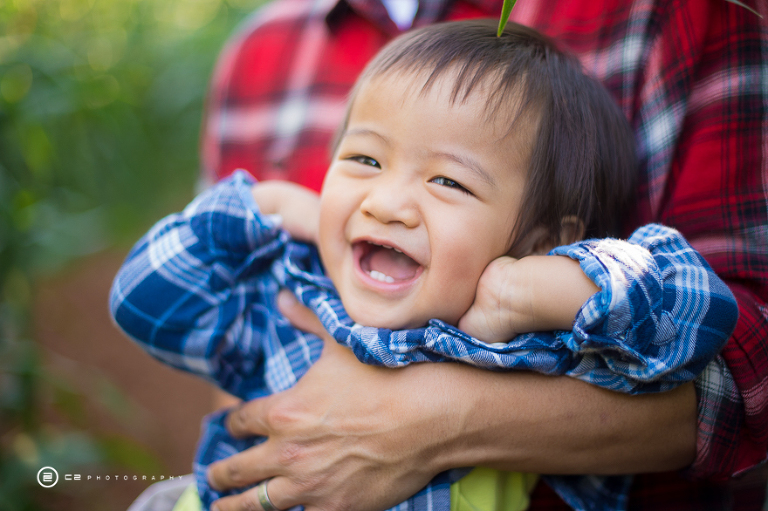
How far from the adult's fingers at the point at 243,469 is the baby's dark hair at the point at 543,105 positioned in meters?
0.60

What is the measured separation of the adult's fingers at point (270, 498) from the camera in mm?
927

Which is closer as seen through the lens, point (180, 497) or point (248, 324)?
point (248, 324)

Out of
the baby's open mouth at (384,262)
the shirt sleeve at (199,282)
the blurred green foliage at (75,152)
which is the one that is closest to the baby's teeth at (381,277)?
the baby's open mouth at (384,262)

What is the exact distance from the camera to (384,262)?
94 centimetres

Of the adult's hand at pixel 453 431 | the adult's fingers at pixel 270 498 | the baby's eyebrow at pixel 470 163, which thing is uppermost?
the baby's eyebrow at pixel 470 163

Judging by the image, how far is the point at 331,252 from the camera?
0.93 metres

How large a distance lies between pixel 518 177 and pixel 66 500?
244 centimetres

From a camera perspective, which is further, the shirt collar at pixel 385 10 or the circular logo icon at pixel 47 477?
the circular logo icon at pixel 47 477

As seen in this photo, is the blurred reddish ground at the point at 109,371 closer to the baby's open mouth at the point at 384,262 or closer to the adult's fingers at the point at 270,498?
the adult's fingers at the point at 270,498

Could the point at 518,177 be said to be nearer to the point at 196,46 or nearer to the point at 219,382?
the point at 219,382

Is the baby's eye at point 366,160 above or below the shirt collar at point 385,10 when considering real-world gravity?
below

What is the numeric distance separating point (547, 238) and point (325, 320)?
1.38 ft

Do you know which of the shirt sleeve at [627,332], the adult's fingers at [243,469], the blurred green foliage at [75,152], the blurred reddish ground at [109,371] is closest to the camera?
the shirt sleeve at [627,332]

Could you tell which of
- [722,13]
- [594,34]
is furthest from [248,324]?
[722,13]
